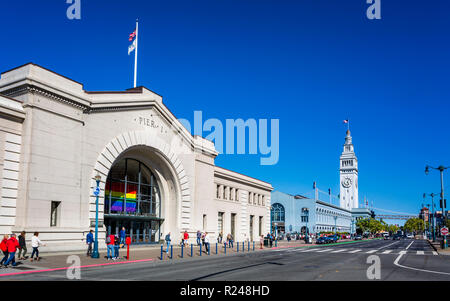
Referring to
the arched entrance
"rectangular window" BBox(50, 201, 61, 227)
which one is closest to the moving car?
the arched entrance

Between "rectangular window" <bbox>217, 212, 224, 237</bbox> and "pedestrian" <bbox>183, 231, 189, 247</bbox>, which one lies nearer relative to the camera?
"pedestrian" <bbox>183, 231, 189, 247</bbox>

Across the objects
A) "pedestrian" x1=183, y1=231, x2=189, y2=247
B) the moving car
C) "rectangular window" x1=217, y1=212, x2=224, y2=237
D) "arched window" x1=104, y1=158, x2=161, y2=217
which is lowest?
the moving car

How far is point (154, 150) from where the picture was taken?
40.2m

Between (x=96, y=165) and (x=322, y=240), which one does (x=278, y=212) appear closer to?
(x=322, y=240)

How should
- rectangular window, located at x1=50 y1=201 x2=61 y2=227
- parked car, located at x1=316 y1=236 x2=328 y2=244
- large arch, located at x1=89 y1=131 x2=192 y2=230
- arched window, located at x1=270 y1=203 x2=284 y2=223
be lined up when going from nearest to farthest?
rectangular window, located at x1=50 y1=201 x2=61 y2=227, large arch, located at x1=89 y1=131 x2=192 y2=230, parked car, located at x1=316 y1=236 x2=328 y2=244, arched window, located at x1=270 y1=203 x2=284 y2=223

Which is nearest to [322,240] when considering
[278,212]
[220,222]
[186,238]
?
[220,222]

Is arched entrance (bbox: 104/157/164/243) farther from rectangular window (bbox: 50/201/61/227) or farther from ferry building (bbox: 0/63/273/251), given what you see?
rectangular window (bbox: 50/201/61/227)

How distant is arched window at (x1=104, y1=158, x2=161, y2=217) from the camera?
3769 centimetres

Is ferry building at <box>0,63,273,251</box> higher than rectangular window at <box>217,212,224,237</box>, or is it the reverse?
ferry building at <box>0,63,273,251</box>

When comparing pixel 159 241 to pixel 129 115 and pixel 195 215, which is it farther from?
pixel 129 115

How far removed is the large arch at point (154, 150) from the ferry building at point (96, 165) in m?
0.08
